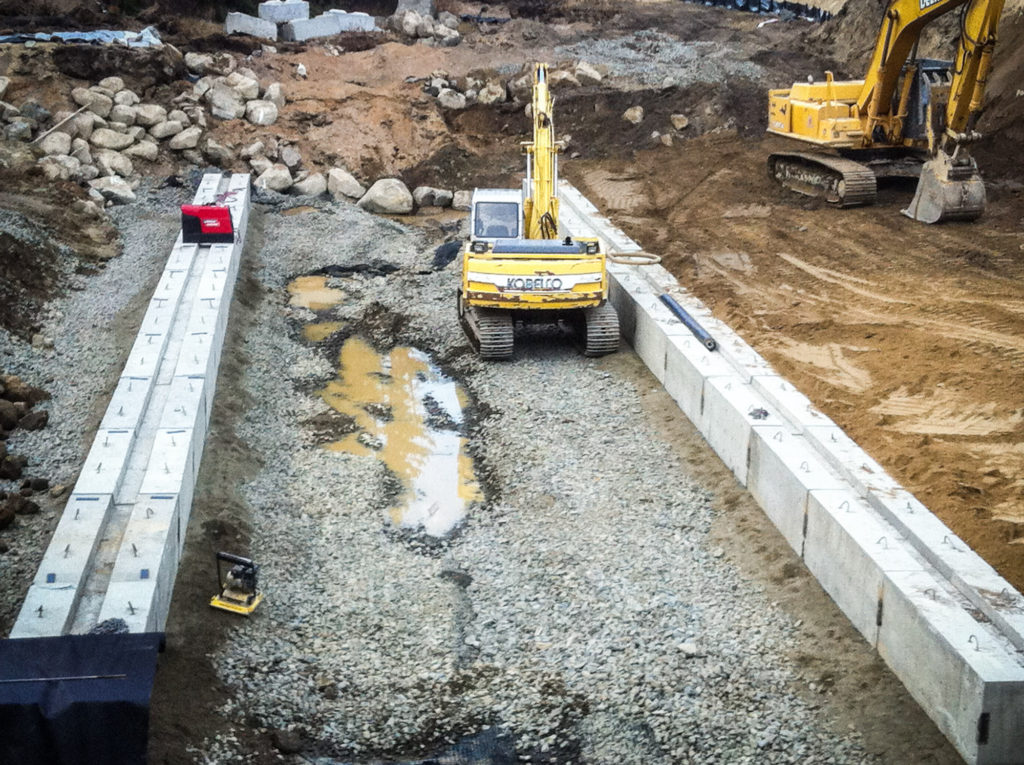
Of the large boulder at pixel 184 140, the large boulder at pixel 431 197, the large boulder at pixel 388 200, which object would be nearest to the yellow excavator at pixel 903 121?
the large boulder at pixel 431 197

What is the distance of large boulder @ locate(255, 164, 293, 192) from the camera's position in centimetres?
2386

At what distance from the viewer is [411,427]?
44.4 feet

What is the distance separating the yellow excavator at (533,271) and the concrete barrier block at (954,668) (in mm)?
7109

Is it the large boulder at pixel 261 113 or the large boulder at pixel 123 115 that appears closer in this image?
the large boulder at pixel 123 115

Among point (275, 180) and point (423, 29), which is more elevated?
point (423, 29)

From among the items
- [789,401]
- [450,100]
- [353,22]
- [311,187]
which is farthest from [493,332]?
[353,22]

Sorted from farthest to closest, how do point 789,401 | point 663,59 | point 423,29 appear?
1. point 423,29
2. point 663,59
3. point 789,401

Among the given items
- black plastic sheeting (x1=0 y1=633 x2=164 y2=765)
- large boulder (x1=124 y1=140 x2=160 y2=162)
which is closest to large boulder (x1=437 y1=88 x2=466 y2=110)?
large boulder (x1=124 y1=140 x2=160 y2=162)

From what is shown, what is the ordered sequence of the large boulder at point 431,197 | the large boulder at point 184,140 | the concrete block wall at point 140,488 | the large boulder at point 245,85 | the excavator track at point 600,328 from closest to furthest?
the concrete block wall at point 140,488 → the excavator track at point 600,328 → the large boulder at point 431,197 → the large boulder at point 184,140 → the large boulder at point 245,85

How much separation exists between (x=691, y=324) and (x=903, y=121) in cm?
888

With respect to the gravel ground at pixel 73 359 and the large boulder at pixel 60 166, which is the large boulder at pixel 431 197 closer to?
the gravel ground at pixel 73 359

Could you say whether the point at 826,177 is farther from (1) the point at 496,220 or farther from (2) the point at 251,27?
(2) the point at 251,27

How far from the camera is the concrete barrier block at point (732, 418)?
429 inches

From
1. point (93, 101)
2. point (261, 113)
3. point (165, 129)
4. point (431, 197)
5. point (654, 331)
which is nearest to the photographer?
point (654, 331)
